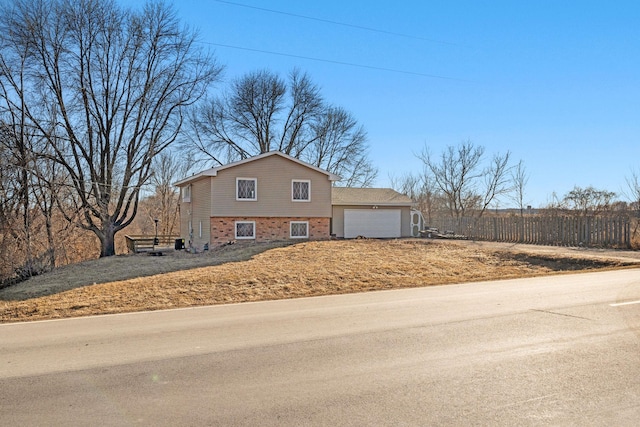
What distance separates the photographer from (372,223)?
33.8 m

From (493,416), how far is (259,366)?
258 centimetres

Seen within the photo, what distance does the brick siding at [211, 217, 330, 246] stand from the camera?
25922 mm

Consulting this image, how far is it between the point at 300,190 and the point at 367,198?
25.0 feet

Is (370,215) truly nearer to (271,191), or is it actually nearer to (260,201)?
(271,191)

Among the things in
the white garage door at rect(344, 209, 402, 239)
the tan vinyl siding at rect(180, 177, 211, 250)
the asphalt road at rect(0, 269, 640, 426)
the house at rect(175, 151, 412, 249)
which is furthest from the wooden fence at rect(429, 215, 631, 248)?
the tan vinyl siding at rect(180, 177, 211, 250)

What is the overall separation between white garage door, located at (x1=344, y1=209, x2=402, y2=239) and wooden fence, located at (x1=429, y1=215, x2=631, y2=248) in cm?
450

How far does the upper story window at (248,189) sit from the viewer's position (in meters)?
26.5

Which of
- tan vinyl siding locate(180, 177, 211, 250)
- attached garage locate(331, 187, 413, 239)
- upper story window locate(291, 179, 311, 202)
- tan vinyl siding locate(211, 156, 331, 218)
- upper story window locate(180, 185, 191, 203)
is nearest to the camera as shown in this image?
tan vinyl siding locate(211, 156, 331, 218)

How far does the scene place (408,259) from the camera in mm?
18297

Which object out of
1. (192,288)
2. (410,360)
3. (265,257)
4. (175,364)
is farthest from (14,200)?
(410,360)

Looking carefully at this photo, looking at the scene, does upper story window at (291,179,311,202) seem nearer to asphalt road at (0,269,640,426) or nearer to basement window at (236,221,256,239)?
basement window at (236,221,256,239)

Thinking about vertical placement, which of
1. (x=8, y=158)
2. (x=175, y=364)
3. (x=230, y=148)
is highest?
(x=230, y=148)

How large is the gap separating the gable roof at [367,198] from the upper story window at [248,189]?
293 inches

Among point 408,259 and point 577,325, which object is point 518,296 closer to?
point 577,325
